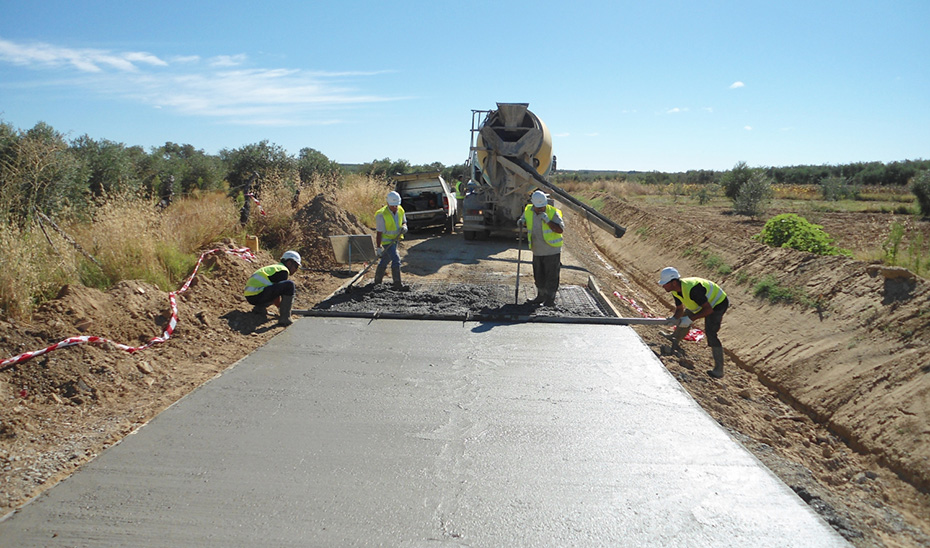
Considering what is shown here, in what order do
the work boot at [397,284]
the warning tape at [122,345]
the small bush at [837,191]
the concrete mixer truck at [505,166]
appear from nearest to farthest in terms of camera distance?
the warning tape at [122,345] < the work boot at [397,284] < the concrete mixer truck at [505,166] < the small bush at [837,191]

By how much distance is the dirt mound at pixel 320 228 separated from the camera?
40.8 feet

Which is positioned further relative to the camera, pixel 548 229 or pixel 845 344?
pixel 548 229

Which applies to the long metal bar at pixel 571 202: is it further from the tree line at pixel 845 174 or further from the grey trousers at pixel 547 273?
the tree line at pixel 845 174

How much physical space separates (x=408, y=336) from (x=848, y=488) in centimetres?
484

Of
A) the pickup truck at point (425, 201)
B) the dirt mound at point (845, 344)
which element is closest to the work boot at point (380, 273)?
the dirt mound at point (845, 344)

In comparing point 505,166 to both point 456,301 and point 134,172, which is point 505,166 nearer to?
point 456,301

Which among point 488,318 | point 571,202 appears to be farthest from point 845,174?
point 488,318

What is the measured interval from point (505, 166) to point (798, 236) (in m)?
6.68

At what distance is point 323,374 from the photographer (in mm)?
6094

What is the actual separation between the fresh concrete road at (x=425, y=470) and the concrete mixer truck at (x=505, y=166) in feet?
28.3

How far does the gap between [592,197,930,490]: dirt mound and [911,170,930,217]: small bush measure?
15.5m

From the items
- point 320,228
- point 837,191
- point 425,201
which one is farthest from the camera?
point 837,191

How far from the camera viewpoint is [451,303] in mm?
9109

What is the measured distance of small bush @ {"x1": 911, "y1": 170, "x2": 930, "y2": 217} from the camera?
69.3 ft
